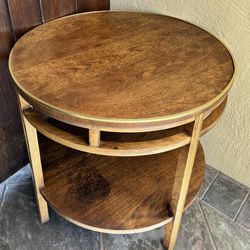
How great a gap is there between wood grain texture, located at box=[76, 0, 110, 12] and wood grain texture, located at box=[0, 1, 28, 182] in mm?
279

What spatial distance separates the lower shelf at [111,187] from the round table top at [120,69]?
372 millimetres

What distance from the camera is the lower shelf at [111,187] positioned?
0.92 metres

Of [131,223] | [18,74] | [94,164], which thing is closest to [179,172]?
[131,223]

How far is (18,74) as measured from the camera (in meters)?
0.76

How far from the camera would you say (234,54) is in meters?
1.06

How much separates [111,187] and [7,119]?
457mm

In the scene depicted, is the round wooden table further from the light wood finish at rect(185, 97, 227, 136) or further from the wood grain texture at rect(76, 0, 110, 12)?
the wood grain texture at rect(76, 0, 110, 12)

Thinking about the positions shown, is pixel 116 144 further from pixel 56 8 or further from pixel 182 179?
pixel 56 8

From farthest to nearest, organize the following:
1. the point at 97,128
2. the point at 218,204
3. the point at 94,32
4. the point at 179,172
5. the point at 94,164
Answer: the point at 218,204 < the point at 94,164 < the point at 94,32 < the point at 179,172 < the point at 97,128

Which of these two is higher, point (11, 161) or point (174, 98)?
point (174, 98)

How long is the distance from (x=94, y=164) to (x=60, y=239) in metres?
0.29

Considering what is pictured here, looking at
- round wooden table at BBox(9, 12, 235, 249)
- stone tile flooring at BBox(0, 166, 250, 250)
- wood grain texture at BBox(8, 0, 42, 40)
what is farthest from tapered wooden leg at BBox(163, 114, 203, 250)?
wood grain texture at BBox(8, 0, 42, 40)

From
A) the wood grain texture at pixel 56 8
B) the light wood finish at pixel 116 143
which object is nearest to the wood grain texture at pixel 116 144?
the light wood finish at pixel 116 143

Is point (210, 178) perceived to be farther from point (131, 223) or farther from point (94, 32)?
point (94, 32)
